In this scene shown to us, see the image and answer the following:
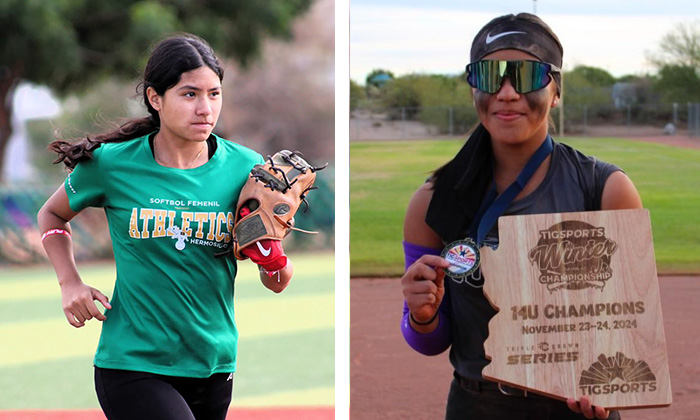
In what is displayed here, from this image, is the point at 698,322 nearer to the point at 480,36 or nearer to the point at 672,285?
the point at 672,285

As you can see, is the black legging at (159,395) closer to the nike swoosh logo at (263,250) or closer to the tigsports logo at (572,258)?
the nike swoosh logo at (263,250)

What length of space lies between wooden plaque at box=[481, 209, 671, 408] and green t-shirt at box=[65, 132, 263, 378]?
674 mm

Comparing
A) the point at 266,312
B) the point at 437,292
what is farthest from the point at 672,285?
the point at 437,292

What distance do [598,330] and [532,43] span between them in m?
0.67

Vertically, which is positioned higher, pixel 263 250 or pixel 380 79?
pixel 380 79

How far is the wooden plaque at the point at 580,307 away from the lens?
213 cm

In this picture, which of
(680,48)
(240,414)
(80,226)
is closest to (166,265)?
(240,414)

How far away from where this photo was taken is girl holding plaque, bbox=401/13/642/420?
211cm

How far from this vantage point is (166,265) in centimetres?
233

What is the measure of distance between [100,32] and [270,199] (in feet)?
48.3

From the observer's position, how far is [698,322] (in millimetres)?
10445

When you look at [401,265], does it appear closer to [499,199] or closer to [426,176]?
[426,176]

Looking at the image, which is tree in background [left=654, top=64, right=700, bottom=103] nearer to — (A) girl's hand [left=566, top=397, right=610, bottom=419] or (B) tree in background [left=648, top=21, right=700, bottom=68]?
(B) tree in background [left=648, top=21, right=700, bottom=68]

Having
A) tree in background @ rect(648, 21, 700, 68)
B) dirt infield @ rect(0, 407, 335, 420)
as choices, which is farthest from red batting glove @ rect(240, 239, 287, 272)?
tree in background @ rect(648, 21, 700, 68)
